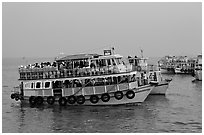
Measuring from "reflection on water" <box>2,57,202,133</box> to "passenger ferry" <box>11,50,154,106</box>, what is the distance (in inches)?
30.1

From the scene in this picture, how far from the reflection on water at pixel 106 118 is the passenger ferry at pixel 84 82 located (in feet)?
2.51

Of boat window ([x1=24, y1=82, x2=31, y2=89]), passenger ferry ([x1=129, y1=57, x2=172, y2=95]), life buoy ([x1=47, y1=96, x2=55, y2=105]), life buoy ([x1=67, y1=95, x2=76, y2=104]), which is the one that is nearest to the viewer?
life buoy ([x1=67, y1=95, x2=76, y2=104])

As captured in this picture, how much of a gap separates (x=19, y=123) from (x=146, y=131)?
9.02 metres

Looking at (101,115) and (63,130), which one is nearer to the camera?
(63,130)

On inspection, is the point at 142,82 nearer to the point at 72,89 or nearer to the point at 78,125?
the point at 72,89

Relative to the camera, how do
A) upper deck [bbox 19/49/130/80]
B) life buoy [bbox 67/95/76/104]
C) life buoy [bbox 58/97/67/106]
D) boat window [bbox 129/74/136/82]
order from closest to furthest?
upper deck [bbox 19/49/130/80], life buoy [bbox 67/95/76/104], life buoy [bbox 58/97/67/106], boat window [bbox 129/74/136/82]

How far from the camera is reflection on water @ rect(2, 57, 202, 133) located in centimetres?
2139

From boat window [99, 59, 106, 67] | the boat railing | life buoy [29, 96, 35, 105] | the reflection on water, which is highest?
boat window [99, 59, 106, 67]

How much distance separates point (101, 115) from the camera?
24.8m

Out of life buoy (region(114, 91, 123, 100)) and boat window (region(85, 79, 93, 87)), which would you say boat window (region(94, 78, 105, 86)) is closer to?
boat window (region(85, 79, 93, 87))

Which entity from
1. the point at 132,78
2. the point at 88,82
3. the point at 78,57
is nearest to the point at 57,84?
the point at 88,82

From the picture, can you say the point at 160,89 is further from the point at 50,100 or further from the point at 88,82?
the point at 50,100

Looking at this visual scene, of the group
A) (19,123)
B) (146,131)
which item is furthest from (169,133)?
(19,123)

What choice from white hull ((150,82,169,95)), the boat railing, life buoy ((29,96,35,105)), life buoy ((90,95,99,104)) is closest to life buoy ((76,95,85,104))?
life buoy ((90,95,99,104))
